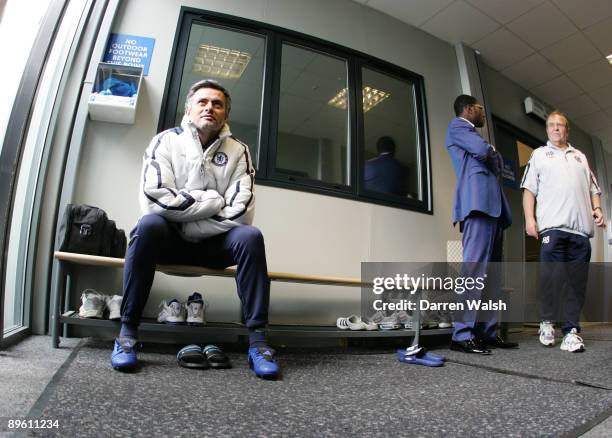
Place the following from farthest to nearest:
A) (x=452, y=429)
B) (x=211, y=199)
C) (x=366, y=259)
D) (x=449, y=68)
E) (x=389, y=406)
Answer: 1. (x=449, y=68)
2. (x=366, y=259)
3. (x=211, y=199)
4. (x=389, y=406)
5. (x=452, y=429)

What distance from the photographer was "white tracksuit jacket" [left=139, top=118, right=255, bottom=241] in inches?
46.6

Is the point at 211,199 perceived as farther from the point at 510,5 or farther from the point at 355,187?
the point at 510,5

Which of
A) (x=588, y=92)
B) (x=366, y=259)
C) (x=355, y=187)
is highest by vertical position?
(x=588, y=92)

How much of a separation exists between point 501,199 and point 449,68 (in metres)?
1.81

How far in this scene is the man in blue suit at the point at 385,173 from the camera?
2.62 m

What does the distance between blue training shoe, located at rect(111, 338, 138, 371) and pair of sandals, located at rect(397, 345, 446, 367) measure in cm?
104

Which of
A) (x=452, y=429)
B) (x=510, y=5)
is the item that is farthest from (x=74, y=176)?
(x=510, y=5)

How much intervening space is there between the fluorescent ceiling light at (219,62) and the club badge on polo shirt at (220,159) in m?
1.31

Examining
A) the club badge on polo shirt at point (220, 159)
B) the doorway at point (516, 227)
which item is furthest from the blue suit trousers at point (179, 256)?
the doorway at point (516, 227)

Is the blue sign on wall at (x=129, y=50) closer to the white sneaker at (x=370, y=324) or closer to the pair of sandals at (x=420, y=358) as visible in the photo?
the white sneaker at (x=370, y=324)

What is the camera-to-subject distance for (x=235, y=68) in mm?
2717

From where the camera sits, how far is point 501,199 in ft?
6.20

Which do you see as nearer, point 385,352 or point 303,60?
point 385,352

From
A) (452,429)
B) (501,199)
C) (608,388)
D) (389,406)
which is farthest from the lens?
(501,199)
